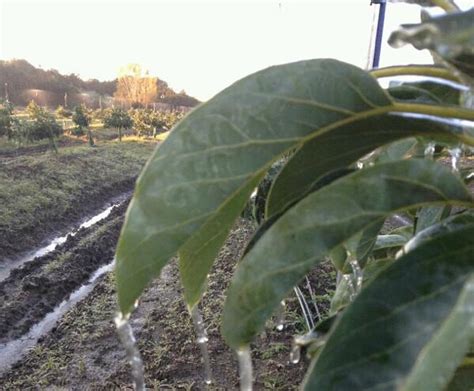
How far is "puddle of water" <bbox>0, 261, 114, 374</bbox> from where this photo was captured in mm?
2809

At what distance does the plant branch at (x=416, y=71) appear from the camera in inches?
13.6

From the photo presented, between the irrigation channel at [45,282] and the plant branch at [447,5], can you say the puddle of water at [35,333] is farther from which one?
the plant branch at [447,5]

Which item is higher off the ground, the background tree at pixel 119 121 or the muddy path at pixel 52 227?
the background tree at pixel 119 121

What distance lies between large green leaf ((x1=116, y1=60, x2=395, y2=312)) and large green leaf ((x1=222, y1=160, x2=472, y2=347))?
4cm

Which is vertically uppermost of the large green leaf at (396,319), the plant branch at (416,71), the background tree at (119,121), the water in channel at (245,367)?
the plant branch at (416,71)

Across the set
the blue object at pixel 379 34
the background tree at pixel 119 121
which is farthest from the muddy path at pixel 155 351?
the background tree at pixel 119 121

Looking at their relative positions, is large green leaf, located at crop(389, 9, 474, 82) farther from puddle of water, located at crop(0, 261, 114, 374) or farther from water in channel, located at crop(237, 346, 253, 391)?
puddle of water, located at crop(0, 261, 114, 374)

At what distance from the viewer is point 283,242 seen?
26cm

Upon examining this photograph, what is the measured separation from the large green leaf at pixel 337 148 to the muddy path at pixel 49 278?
3160 mm

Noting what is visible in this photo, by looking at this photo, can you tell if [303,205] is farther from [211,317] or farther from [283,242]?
[211,317]

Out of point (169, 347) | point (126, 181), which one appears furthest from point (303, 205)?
point (126, 181)

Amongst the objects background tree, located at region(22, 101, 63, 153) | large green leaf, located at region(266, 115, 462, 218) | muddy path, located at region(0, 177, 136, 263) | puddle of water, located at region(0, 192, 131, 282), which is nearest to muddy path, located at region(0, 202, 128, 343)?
puddle of water, located at region(0, 192, 131, 282)

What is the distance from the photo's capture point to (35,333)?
123 inches

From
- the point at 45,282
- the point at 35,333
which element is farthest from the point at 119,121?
the point at 35,333
